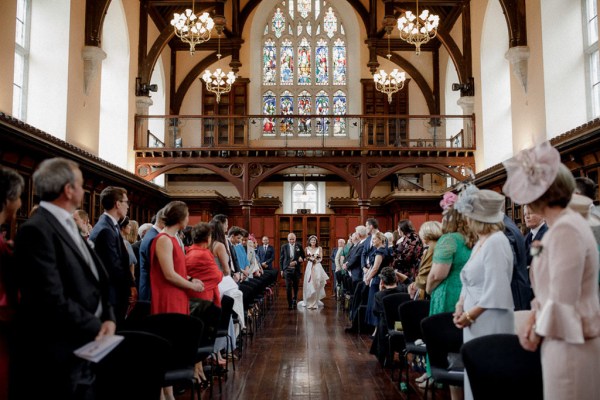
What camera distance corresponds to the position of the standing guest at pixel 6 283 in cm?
250

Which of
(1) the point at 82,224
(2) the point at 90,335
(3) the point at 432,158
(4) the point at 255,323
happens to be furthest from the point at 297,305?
(2) the point at 90,335

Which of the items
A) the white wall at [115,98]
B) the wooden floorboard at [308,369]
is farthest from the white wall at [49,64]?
the wooden floorboard at [308,369]

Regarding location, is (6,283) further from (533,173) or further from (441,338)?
(441,338)

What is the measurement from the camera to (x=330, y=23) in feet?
67.6

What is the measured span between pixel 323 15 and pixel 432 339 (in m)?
18.5

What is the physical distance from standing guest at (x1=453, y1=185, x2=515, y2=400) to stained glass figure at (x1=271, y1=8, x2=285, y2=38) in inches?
717

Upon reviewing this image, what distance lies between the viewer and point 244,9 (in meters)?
19.8

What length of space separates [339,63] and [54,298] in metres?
19.0

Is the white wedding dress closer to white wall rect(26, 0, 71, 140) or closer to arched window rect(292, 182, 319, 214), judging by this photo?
white wall rect(26, 0, 71, 140)

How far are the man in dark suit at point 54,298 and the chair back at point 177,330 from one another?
1.04 meters

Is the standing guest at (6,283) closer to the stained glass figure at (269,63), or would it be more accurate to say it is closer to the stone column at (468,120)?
the stone column at (468,120)

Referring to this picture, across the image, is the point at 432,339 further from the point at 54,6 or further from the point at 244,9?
the point at 244,9

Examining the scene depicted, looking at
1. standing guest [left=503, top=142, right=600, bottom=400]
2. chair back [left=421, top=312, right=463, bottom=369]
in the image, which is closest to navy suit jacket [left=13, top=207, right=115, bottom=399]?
standing guest [left=503, top=142, right=600, bottom=400]

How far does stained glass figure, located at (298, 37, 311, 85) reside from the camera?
20.3 metres
